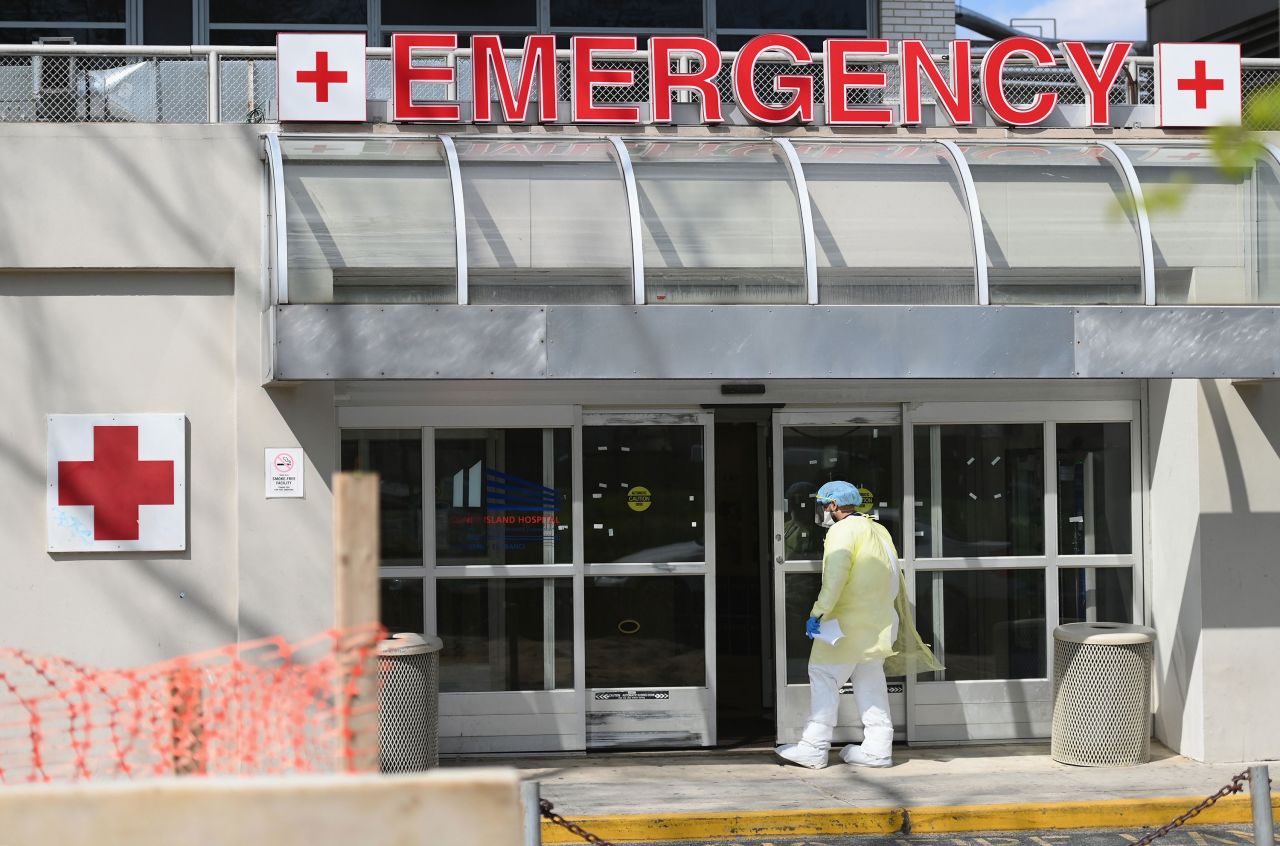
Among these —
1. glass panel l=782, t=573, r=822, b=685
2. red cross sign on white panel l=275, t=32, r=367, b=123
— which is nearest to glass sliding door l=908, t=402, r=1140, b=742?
glass panel l=782, t=573, r=822, b=685

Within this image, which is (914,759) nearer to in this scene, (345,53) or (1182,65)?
(1182,65)

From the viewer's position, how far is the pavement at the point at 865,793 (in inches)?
343

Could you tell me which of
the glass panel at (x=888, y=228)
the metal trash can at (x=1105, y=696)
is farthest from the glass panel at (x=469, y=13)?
the metal trash can at (x=1105, y=696)

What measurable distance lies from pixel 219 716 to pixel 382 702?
3.45 meters

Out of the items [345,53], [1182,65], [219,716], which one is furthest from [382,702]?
[1182,65]

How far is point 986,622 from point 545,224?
4495 mm

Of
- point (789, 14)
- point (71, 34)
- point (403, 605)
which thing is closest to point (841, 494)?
point (403, 605)

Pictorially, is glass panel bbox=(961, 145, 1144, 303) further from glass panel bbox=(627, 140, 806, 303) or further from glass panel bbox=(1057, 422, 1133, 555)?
glass panel bbox=(1057, 422, 1133, 555)

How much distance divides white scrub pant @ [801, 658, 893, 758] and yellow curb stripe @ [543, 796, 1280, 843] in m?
1.10

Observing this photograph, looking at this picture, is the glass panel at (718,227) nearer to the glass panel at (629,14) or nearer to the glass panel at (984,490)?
the glass panel at (984,490)

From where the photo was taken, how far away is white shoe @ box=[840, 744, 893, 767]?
10.0m

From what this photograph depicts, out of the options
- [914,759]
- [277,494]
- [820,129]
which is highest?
[820,129]

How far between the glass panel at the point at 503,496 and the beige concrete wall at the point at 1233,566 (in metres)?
4.48

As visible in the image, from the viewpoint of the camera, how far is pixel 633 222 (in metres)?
9.45
